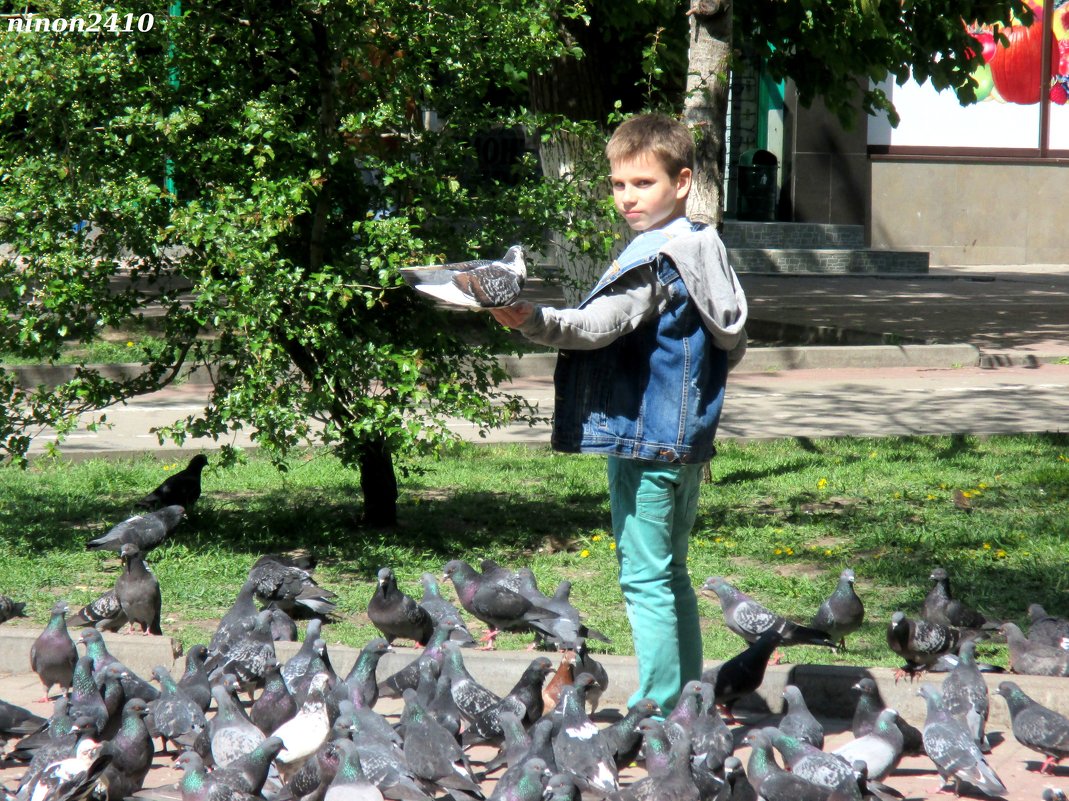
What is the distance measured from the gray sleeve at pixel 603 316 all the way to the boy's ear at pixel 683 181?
319 mm

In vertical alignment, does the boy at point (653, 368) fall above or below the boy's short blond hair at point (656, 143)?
below

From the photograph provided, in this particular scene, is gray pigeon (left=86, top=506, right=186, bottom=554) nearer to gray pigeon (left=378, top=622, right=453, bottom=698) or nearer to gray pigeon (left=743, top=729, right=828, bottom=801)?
gray pigeon (left=378, top=622, right=453, bottom=698)

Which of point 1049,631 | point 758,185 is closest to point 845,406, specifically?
point 1049,631

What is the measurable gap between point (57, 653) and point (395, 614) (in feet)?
4.44

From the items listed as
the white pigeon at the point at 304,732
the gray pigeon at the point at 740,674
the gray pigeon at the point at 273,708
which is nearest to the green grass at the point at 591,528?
the gray pigeon at the point at 740,674

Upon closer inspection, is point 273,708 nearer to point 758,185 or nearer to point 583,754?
point 583,754

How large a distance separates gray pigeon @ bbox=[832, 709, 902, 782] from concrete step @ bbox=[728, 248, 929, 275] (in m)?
23.5

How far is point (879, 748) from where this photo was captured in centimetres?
442

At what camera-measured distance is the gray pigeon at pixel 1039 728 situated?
457 centimetres

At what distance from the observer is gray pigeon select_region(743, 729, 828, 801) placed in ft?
13.2

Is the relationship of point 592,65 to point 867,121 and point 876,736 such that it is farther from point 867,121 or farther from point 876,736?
point 867,121

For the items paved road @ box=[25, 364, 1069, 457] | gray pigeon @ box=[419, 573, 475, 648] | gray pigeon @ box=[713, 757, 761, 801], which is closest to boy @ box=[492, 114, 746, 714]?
gray pigeon @ box=[713, 757, 761, 801]

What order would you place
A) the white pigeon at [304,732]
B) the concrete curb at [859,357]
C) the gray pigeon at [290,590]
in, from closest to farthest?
the white pigeon at [304,732], the gray pigeon at [290,590], the concrete curb at [859,357]

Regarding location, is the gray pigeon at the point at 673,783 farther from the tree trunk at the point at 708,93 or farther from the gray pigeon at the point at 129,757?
the tree trunk at the point at 708,93
